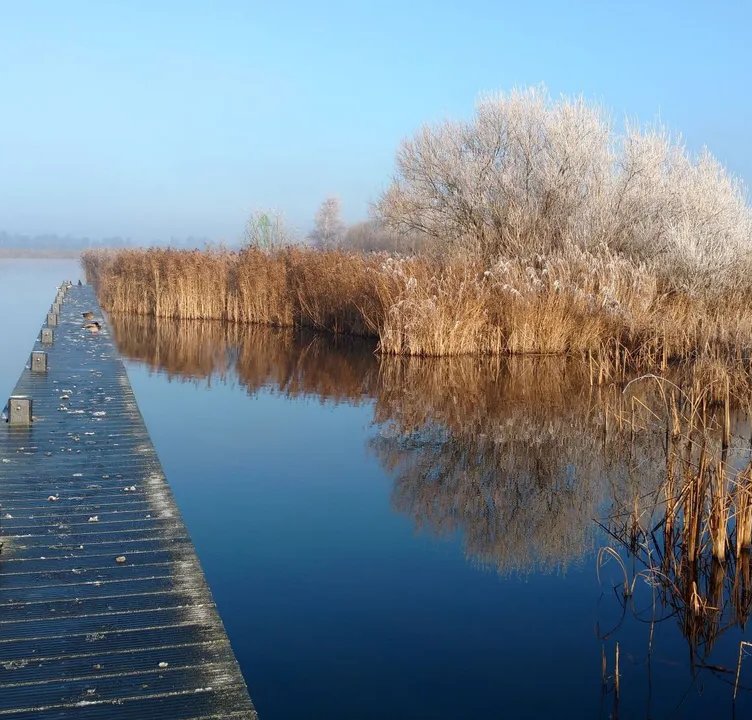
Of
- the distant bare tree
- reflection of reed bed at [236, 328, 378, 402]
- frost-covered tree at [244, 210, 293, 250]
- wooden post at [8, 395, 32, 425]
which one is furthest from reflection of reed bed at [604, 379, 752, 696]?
the distant bare tree

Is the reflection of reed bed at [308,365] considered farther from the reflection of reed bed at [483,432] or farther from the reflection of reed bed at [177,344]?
the reflection of reed bed at [177,344]

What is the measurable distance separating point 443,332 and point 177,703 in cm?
1040

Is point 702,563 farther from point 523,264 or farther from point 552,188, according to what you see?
point 552,188

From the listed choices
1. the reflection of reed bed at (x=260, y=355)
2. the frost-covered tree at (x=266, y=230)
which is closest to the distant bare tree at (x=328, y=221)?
the frost-covered tree at (x=266, y=230)

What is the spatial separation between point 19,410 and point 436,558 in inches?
136

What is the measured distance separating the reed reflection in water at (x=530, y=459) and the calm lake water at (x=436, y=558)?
0.03m

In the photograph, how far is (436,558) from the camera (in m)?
5.14

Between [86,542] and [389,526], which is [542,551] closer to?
[389,526]

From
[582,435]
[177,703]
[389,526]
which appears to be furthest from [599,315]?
[177,703]

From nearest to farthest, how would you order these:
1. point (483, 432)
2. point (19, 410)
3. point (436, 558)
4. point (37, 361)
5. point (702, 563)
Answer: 1. point (702, 563)
2. point (436, 558)
3. point (19, 410)
4. point (483, 432)
5. point (37, 361)

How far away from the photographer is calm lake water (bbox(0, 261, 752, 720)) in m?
3.69

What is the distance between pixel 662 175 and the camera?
18656 millimetres

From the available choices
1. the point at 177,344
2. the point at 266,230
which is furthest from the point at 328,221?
the point at 177,344

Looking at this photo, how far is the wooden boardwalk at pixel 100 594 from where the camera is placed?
9.17 feet
